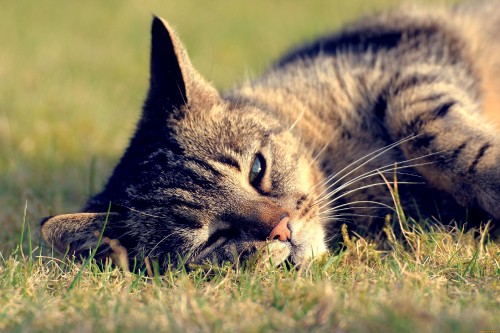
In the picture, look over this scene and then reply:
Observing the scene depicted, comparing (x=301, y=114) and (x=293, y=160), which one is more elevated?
(x=301, y=114)

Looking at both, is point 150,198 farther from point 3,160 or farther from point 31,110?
point 31,110

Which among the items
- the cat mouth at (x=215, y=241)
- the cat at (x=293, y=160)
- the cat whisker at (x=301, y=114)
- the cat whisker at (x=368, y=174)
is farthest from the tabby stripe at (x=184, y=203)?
the cat whisker at (x=301, y=114)

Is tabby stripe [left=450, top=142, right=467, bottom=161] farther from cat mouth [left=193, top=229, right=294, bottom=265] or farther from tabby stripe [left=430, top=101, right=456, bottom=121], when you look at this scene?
cat mouth [left=193, top=229, right=294, bottom=265]

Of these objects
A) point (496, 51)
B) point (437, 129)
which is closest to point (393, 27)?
point (496, 51)

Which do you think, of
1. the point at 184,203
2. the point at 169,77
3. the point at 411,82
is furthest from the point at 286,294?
the point at 411,82

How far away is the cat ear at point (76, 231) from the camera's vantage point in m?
2.47

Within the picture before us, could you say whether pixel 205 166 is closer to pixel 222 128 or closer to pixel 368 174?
pixel 222 128

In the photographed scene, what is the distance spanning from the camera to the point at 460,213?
9.14ft

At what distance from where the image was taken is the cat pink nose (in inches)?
95.2

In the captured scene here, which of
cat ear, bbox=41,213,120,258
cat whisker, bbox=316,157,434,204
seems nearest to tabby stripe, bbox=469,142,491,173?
cat whisker, bbox=316,157,434,204

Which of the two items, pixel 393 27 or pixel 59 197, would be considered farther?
pixel 393 27

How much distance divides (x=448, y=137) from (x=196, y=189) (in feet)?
3.81

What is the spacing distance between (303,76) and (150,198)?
5.06 ft

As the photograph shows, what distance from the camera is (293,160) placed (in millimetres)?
2852
